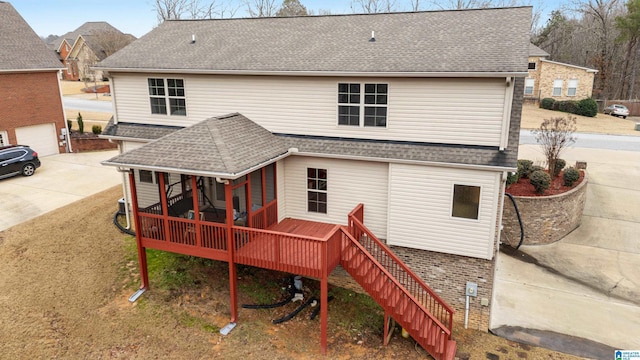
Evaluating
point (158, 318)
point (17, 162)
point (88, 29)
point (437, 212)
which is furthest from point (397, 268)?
point (88, 29)

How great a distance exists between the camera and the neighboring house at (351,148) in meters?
11.2

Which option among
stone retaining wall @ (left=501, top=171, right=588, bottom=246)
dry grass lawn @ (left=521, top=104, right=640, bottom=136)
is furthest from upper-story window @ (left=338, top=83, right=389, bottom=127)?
dry grass lawn @ (left=521, top=104, right=640, bottom=136)

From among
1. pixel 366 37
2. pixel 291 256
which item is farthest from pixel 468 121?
pixel 291 256

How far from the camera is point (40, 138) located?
27.0 metres

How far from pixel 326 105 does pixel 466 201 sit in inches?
192

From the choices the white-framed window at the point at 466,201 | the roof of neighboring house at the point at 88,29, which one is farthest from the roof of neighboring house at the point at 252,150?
the roof of neighboring house at the point at 88,29

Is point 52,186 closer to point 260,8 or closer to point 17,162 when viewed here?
point 17,162

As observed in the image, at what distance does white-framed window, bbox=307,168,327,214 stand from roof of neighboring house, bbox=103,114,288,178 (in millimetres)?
1234

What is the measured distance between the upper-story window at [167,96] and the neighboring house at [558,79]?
129 ft

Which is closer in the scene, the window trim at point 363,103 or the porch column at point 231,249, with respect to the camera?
the porch column at point 231,249

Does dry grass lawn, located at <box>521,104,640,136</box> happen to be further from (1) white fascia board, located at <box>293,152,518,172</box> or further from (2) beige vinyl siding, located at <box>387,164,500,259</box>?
(1) white fascia board, located at <box>293,152,518,172</box>

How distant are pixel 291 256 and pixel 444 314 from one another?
190 inches

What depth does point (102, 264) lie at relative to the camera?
14.2 meters

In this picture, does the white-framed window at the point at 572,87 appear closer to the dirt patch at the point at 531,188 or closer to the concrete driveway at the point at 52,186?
the dirt patch at the point at 531,188
